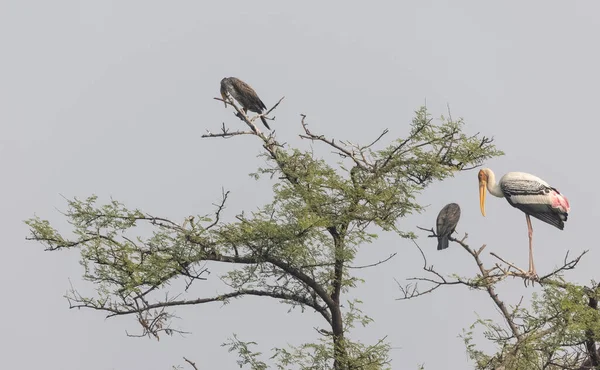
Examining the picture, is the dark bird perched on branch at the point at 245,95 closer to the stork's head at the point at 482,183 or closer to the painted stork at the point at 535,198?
the stork's head at the point at 482,183

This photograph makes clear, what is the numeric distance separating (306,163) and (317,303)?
2.64 m

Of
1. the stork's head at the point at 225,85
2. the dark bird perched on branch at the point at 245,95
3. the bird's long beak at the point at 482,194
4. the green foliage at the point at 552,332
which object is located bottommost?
Answer: the green foliage at the point at 552,332

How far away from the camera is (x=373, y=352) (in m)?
16.2

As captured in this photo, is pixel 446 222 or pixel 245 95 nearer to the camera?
pixel 446 222

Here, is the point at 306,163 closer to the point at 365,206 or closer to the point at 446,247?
the point at 365,206

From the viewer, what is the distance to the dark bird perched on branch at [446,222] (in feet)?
55.7

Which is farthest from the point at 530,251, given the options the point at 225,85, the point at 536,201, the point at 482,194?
the point at 225,85

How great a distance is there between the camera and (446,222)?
1712 cm

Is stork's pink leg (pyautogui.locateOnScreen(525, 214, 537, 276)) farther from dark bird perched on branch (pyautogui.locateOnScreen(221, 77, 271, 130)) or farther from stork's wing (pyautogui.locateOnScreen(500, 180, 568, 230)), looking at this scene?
dark bird perched on branch (pyautogui.locateOnScreen(221, 77, 271, 130))

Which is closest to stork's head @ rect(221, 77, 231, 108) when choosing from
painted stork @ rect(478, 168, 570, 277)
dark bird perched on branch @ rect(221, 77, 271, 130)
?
dark bird perched on branch @ rect(221, 77, 271, 130)

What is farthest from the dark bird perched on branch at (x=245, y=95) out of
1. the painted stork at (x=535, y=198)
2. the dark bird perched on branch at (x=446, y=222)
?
the painted stork at (x=535, y=198)

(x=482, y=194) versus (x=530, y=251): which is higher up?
(x=482, y=194)

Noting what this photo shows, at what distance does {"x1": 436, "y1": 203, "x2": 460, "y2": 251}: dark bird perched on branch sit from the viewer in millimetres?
16969

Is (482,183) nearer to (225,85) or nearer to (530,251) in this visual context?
(530,251)
